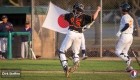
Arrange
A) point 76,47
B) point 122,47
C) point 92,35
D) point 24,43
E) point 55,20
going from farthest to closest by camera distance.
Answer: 1. point 92,35
2. point 55,20
3. point 24,43
4. point 122,47
5. point 76,47

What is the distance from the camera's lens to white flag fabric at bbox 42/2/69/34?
886 inches

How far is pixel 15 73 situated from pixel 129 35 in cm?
434

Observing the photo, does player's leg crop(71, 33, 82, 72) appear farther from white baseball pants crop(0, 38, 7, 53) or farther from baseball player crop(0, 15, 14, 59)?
white baseball pants crop(0, 38, 7, 53)

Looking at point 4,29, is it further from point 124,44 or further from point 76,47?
point 76,47

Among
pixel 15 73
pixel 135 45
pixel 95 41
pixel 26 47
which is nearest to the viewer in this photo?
pixel 15 73

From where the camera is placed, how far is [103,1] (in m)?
24.5

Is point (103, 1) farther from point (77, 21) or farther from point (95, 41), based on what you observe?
point (77, 21)

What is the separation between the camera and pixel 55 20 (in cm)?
2278

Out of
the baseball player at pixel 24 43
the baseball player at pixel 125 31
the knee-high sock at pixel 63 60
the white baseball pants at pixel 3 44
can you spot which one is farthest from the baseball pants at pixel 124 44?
the white baseball pants at pixel 3 44

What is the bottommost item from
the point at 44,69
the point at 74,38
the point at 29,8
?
the point at 44,69

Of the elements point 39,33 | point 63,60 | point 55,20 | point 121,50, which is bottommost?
point 63,60

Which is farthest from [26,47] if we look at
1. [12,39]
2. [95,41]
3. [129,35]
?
[129,35]

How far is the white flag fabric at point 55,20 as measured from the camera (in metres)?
22.5

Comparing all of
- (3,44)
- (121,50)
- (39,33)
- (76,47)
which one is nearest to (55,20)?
(39,33)
